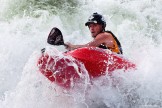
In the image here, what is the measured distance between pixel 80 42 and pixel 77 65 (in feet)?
12.7

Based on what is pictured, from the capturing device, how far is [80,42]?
8.90 meters

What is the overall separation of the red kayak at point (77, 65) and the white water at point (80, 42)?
0.47ft

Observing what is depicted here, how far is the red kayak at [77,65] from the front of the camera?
16.3 feet

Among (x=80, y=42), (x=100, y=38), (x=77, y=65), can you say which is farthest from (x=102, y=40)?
(x=80, y=42)

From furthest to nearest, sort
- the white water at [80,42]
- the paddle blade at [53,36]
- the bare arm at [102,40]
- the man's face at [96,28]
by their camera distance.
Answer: the man's face at [96,28] → the bare arm at [102,40] → the white water at [80,42] → the paddle blade at [53,36]

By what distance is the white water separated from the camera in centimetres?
535

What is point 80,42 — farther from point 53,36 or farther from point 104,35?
point 53,36

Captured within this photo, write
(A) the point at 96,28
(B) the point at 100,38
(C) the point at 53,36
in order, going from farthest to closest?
(A) the point at 96,28 → (B) the point at 100,38 → (C) the point at 53,36

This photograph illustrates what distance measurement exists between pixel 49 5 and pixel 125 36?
2.25 meters

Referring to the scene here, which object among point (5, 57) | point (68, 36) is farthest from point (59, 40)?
point (68, 36)

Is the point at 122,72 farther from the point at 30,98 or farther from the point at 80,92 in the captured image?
the point at 30,98

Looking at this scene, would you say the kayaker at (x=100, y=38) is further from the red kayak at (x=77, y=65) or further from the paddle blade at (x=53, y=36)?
the paddle blade at (x=53, y=36)

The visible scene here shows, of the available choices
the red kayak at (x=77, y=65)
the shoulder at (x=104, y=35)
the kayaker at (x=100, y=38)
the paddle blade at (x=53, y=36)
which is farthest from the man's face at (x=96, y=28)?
the paddle blade at (x=53, y=36)

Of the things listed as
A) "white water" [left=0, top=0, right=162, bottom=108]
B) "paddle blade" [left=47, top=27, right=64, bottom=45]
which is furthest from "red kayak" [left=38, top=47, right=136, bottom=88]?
"paddle blade" [left=47, top=27, right=64, bottom=45]
